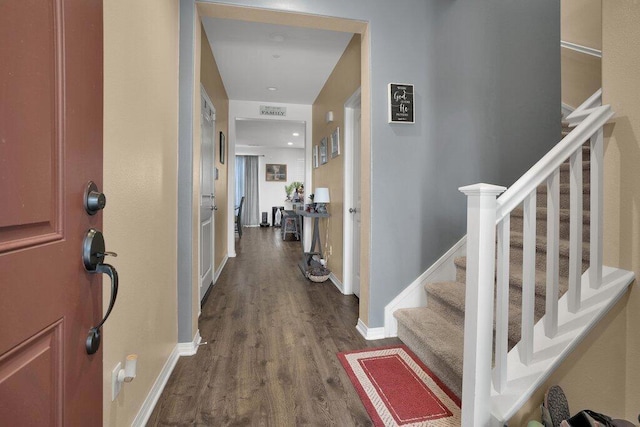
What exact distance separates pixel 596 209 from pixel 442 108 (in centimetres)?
135

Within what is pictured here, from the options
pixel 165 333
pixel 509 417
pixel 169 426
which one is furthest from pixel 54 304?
pixel 509 417

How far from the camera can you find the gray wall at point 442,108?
2240mm

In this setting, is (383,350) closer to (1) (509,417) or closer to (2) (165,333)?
(1) (509,417)

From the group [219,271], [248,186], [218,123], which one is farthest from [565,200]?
[248,186]

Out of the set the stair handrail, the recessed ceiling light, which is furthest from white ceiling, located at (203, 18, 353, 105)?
the stair handrail

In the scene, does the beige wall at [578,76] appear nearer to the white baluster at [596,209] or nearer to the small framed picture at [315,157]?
the white baluster at [596,209]

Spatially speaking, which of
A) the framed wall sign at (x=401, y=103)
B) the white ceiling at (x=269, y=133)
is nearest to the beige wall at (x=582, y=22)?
the framed wall sign at (x=401, y=103)

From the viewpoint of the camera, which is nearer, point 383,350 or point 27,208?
point 27,208

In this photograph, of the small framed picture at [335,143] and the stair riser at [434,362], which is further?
the small framed picture at [335,143]

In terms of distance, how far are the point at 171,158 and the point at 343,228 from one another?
6.37ft

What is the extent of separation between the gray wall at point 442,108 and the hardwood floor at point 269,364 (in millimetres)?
540

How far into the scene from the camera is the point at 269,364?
1.88 m

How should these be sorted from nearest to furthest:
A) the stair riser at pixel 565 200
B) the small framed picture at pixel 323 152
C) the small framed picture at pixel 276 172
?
the stair riser at pixel 565 200, the small framed picture at pixel 323 152, the small framed picture at pixel 276 172

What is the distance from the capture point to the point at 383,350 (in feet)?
6.75
